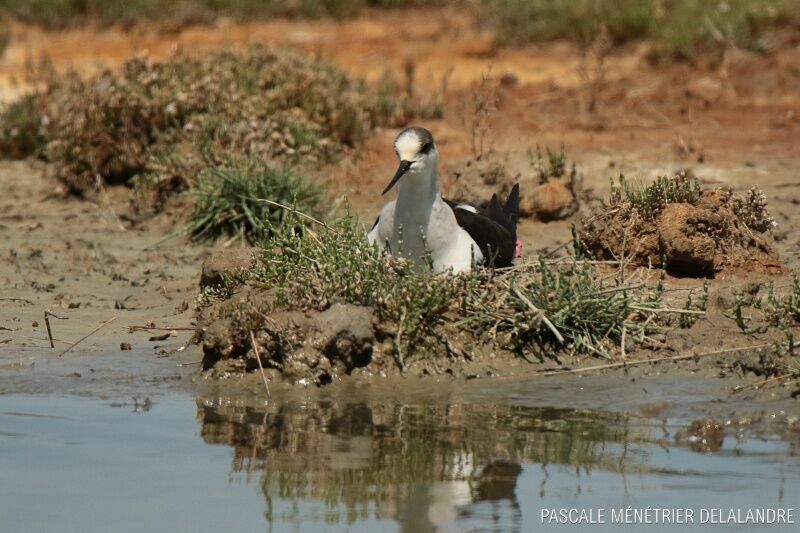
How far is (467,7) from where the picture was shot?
616 inches

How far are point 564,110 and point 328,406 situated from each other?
21.2 feet

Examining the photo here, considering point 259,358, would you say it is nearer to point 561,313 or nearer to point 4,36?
point 561,313

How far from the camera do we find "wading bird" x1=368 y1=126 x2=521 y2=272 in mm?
6516

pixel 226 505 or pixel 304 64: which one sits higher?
pixel 304 64

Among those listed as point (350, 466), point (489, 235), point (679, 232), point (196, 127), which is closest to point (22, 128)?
point (196, 127)

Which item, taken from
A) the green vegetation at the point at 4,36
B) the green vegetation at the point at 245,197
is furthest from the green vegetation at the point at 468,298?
the green vegetation at the point at 4,36

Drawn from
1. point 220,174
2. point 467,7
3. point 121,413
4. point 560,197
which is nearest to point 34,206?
point 220,174

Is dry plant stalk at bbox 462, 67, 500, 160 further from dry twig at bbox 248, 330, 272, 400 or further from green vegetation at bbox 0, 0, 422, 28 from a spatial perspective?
green vegetation at bbox 0, 0, 422, 28

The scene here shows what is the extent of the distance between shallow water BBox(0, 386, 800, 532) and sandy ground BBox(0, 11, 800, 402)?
0.78 m

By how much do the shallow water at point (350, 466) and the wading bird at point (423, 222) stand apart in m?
0.86

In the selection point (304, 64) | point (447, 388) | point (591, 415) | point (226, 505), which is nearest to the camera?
point (226, 505)

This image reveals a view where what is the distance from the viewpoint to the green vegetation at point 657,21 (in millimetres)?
12922

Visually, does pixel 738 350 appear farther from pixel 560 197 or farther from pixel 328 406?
pixel 560 197

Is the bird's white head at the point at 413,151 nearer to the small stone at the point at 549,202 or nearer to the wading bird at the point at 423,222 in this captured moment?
the wading bird at the point at 423,222
